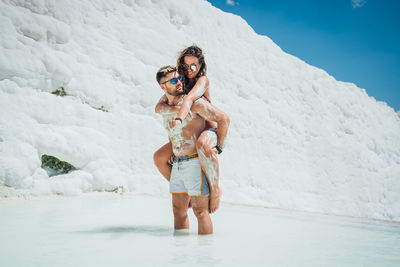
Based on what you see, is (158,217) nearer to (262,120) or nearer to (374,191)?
(262,120)

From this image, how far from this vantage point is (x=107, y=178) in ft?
15.0

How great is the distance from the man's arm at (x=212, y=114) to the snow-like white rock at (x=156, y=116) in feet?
8.74

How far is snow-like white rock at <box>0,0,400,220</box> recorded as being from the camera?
4371mm

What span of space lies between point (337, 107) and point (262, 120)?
4519 mm

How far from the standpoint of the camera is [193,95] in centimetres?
194

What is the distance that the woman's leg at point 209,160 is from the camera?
1.91 m

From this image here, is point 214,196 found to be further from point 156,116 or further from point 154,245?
point 156,116

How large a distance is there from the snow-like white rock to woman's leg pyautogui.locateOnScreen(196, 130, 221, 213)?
2640 millimetres

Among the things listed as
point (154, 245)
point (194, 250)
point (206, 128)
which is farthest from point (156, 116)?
point (194, 250)

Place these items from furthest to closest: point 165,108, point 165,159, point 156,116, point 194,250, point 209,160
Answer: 1. point 156,116
2. point 165,159
3. point 165,108
4. point 209,160
5. point 194,250

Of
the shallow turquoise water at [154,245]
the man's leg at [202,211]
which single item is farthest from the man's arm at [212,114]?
the shallow turquoise water at [154,245]

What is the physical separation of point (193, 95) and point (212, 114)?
0.18 m

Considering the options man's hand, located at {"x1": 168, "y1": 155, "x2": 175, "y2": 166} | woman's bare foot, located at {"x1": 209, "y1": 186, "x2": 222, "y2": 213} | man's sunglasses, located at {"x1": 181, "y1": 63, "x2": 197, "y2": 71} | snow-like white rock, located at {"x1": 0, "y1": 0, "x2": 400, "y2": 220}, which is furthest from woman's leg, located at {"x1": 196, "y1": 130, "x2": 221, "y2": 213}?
snow-like white rock, located at {"x1": 0, "y1": 0, "x2": 400, "y2": 220}

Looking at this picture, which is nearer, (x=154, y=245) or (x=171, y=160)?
(x=154, y=245)
